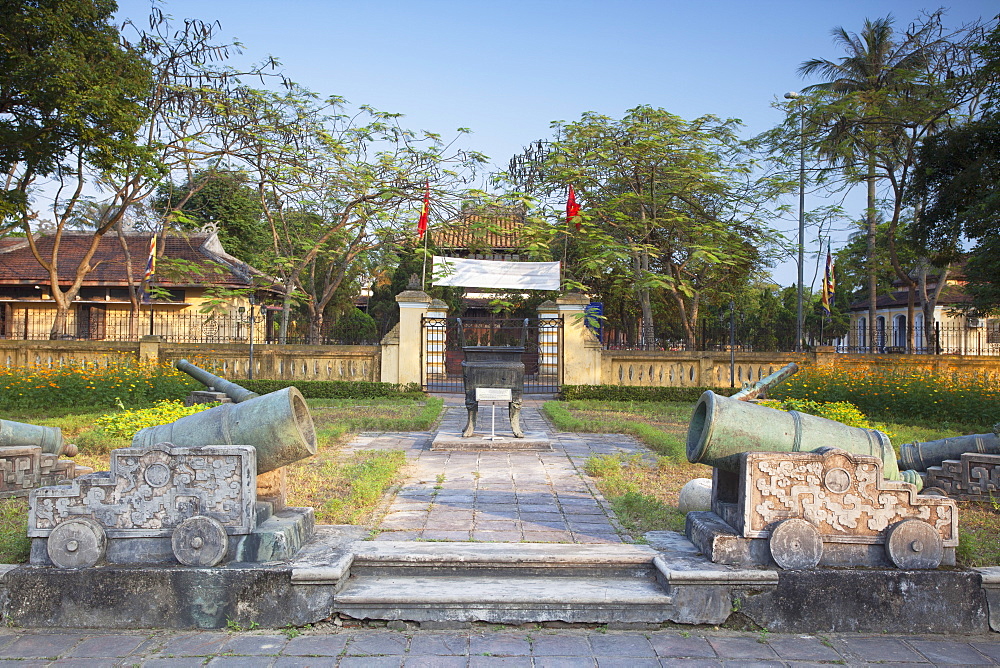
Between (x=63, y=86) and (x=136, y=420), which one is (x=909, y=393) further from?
(x=63, y=86)

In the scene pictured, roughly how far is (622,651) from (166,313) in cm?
2815

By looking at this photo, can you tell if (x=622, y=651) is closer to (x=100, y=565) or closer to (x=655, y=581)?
(x=655, y=581)

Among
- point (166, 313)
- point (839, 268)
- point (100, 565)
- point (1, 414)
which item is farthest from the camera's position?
point (839, 268)

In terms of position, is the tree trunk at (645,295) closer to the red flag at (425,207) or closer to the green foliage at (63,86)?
the red flag at (425,207)

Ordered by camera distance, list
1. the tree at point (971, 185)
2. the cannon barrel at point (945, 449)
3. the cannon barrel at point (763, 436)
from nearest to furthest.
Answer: the cannon barrel at point (763, 436), the cannon barrel at point (945, 449), the tree at point (971, 185)

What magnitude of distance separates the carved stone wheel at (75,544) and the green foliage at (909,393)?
12.6 metres

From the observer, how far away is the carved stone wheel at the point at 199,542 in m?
4.20

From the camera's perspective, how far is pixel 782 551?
4.28 meters

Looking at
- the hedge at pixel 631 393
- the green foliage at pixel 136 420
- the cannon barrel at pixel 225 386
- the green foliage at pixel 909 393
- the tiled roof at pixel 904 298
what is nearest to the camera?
the cannon barrel at pixel 225 386

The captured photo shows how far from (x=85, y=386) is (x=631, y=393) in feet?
37.3

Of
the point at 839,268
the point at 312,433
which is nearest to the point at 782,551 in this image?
the point at 312,433

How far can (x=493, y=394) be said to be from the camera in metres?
10.2

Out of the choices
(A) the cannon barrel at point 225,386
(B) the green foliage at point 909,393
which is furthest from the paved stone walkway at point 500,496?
(B) the green foliage at point 909,393

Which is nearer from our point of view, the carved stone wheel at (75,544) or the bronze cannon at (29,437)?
the carved stone wheel at (75,544)
